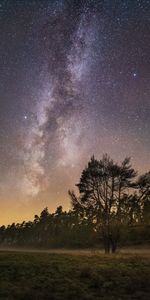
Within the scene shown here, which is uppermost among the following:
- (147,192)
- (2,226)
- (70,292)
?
(2,226)

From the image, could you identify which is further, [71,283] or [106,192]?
[106,192]

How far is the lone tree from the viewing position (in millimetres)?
40375

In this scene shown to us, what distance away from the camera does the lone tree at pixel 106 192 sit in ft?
132

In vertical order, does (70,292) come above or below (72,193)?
below

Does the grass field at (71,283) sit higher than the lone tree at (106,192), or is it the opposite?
the lone tree at (106,192)

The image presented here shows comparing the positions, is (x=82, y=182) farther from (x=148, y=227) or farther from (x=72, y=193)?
(x=148, y=227)

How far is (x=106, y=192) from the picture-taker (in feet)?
134

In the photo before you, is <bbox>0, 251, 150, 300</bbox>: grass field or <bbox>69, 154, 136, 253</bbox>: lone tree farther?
<bbox>69, 154, 136, 253</bbox>: lone tree

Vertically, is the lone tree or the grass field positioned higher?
the lone tree

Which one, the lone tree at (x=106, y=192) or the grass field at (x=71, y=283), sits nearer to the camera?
the grass field at (x=71, y=283)

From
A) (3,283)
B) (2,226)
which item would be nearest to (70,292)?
(3,283)

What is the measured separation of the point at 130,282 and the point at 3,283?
18.1 feet

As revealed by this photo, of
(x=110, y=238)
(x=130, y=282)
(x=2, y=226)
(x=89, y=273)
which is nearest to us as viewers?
(x=130, y=282)

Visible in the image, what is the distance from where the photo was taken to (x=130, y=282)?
1552 cm
